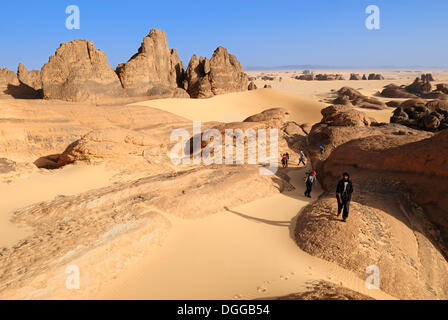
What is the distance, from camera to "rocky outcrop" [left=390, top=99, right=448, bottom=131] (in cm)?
1363

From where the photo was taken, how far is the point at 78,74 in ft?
60.1

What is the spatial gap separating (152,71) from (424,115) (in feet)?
64.9

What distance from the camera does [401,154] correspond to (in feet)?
23.4

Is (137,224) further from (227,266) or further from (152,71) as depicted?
(152,71)

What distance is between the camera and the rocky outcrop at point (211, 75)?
26.7m

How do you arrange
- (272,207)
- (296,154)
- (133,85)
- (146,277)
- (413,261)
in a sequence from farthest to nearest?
(133,85), (296,154), (272,207), (413,261), (146,277)

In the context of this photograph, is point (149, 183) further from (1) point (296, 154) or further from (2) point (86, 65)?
(2) point (86, 65)

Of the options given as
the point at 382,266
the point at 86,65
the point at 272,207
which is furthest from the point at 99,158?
the point at 86,65

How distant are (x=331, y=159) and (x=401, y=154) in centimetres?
220

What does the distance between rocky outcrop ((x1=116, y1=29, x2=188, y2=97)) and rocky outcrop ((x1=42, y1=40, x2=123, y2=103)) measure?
1.86 meters

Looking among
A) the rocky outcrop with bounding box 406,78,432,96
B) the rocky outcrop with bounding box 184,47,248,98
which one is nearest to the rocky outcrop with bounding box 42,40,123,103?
the rocky outcrop with bounding box 184,47,248,98

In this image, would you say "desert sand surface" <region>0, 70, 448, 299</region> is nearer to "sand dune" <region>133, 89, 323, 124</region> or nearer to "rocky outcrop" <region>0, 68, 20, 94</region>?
"sand dune" <region>133, 89, 323, 124</region>

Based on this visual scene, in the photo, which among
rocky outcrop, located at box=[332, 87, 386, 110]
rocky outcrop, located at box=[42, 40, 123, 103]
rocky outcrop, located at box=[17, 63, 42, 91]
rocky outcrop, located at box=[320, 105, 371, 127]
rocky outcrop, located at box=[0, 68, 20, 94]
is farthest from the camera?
rocky outcrop, located at box=[332, 87, 386, 110]

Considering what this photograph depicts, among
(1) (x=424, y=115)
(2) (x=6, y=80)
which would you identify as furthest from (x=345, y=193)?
(2) (x=6, y=80)
